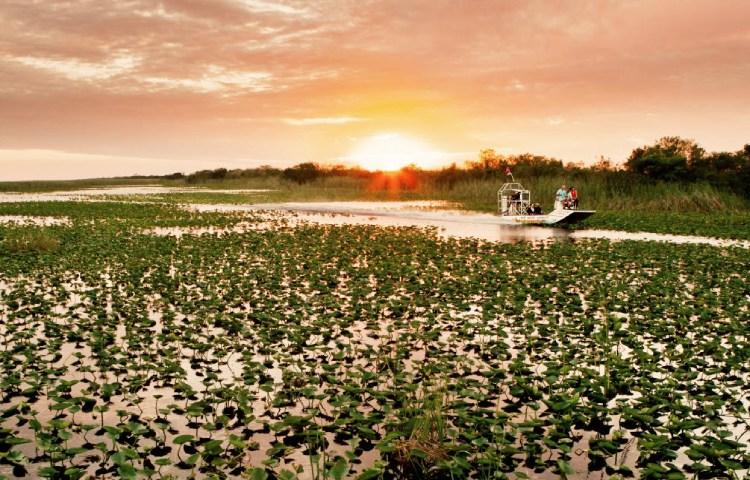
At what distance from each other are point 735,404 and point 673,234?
1717 cm

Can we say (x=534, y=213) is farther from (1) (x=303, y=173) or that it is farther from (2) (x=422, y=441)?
(1) (x=303, y=173)

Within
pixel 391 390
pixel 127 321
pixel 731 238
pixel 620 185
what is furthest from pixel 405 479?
pixel 620 185

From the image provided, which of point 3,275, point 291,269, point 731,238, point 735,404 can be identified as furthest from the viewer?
point 731,238

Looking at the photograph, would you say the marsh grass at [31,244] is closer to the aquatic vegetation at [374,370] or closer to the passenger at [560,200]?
the aquatic vegetation at [374,370]

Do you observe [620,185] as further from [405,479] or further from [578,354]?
[405,479]

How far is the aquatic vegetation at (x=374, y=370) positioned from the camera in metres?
4.53

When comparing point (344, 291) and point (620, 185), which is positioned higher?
point (620, 185)

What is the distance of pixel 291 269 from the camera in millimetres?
13562

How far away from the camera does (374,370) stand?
6.70m

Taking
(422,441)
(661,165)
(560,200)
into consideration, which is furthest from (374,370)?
(661,165)

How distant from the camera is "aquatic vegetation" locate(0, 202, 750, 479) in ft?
14.9

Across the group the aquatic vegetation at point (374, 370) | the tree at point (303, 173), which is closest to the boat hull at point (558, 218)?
the aquatic vegetation at point (374, 370)

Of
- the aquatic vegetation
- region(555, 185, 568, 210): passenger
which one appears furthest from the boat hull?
the aquatic vegetation

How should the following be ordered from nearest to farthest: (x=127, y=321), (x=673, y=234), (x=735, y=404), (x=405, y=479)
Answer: (x=405, y=479), (x=735, y=404), (x=127, y=321), (x=673, y=234)
